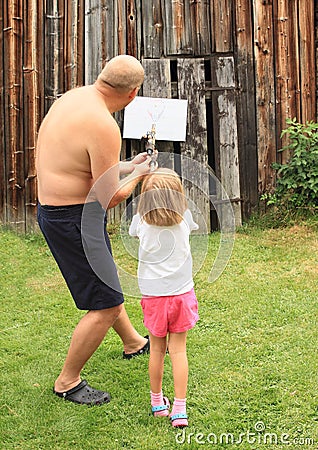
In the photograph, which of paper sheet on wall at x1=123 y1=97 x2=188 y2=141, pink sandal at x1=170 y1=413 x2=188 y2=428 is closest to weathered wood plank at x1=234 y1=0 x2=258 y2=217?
paper sheet on wall at x1=123 y1=97 x2=188 y2=141

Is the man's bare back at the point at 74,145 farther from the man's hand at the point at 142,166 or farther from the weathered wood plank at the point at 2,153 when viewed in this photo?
the weathered wood plank at the point at 2,153

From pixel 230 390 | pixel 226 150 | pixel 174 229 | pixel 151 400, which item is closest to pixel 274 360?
pixel 230 390

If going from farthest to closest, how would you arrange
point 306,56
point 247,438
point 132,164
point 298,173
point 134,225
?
point 306,56
point 298,173
point 132,164
point 134,225
point 247,438

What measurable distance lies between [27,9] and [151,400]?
4.85 m

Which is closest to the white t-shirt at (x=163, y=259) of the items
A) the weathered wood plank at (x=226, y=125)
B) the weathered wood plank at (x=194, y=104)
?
the weathered wood plank at (x=194, y=104)

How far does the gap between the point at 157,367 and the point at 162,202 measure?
87 centimetres

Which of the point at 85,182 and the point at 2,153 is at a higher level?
the point at 2,153

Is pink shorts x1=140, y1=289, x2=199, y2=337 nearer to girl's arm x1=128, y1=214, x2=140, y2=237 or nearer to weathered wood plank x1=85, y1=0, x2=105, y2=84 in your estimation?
girl's arm x1=128, y1=214, x2=140, y2=237

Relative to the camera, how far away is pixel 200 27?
7352 mm

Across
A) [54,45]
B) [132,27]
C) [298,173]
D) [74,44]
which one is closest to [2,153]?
[54,45]

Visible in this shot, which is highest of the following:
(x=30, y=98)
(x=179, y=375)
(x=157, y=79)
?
(x=157, y=79)

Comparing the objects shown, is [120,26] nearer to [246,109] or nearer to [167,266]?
[246,109]

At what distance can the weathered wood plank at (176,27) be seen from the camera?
7.30m

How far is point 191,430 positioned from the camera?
12.0 feet
